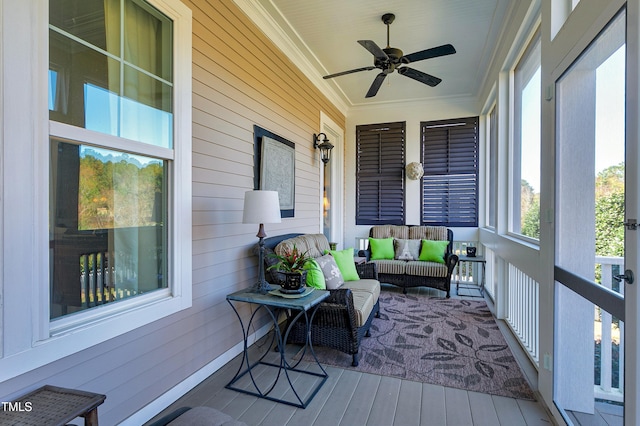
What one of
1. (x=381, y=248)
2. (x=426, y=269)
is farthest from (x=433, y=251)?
(x=381, y=248)

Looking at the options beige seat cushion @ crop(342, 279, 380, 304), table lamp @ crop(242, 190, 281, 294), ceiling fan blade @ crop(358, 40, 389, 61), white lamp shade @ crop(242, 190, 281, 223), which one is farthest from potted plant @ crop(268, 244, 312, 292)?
ceiling fan blade @ crop(358, 40, 389, 61)

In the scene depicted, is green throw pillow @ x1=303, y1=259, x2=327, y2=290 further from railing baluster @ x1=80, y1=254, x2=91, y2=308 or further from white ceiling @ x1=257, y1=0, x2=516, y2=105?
white ceiling @ x1=257, y1=0, x2=516, y2=105

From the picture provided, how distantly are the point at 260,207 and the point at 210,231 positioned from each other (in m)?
0.51

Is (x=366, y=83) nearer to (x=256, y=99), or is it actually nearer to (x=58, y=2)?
(x=256, y=99)

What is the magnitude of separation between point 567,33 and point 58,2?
2.78 metres

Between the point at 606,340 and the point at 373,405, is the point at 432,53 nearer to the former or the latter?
the point at 606,340

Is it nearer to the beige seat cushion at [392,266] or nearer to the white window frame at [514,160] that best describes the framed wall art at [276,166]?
the beige seat cushion at [392,266]

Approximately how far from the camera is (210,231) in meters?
2.64

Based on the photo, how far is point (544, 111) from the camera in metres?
2.23

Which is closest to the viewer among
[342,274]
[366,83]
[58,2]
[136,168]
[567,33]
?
[58,2]

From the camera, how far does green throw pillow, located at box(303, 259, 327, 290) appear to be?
2863 millimetres

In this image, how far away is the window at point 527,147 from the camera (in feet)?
9.58

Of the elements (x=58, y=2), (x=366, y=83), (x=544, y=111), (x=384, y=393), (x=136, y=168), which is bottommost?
(x=384, y=393)

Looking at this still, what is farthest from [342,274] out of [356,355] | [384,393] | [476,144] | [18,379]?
[476,144]
